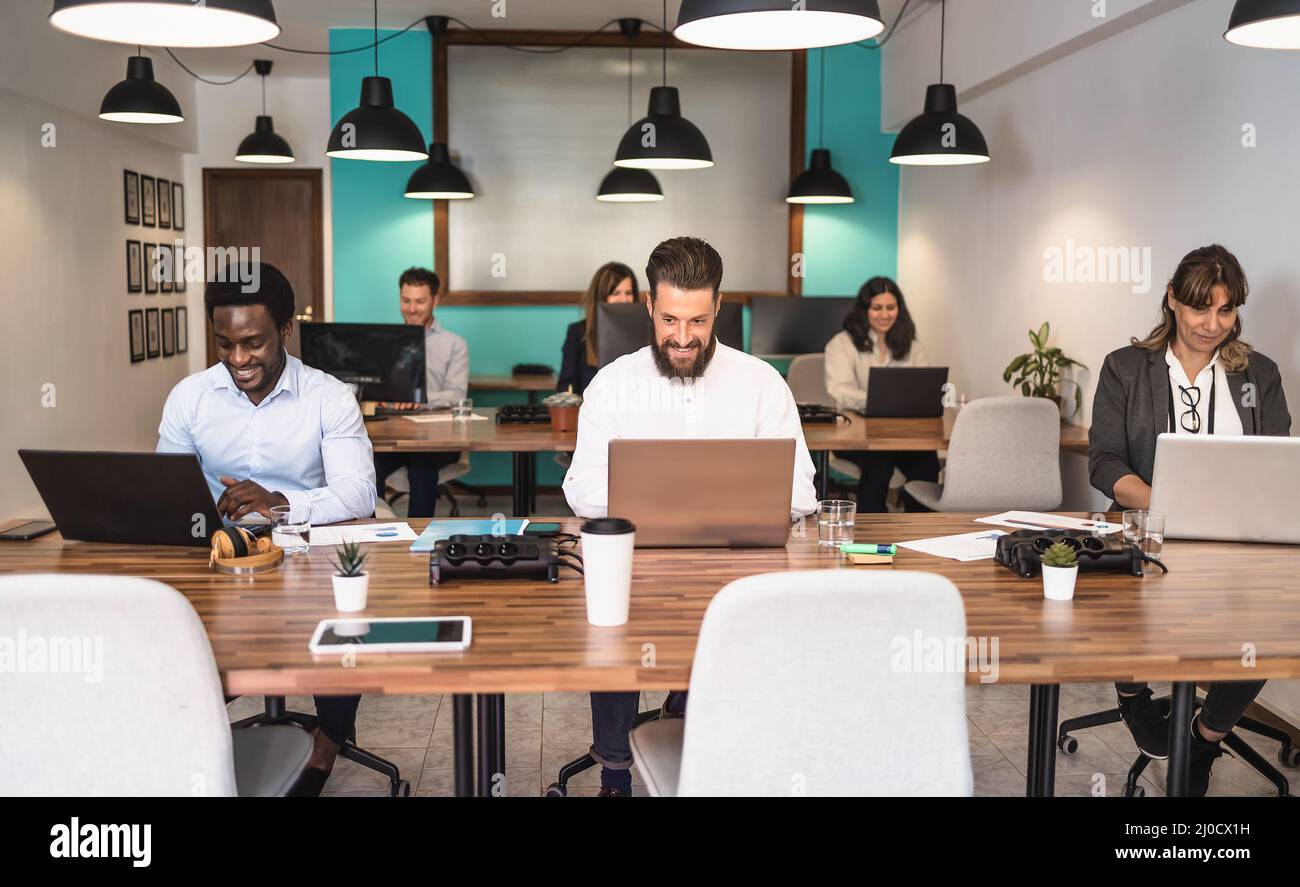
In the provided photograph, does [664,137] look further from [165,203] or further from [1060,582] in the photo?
[165,203]

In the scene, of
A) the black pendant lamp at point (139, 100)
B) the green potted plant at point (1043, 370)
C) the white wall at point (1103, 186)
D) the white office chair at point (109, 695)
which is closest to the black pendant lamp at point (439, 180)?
the black pendant lamp at point (139, 100)

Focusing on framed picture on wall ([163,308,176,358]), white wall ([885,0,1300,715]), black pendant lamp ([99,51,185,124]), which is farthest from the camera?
framed picture on wall ([163,308,176,358])

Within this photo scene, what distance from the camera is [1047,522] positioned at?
2.88 m

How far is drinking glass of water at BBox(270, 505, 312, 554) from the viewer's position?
2514 mm

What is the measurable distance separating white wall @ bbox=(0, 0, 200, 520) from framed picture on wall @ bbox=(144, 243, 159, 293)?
8 cm

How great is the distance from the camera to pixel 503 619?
6.74ft

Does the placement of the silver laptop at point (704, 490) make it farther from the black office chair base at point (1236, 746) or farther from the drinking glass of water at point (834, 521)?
the black office chair base at point (1236, 746)

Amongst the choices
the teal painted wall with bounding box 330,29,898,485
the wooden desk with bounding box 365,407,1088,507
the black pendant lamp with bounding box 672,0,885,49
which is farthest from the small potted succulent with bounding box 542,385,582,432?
the teal painted wall with bounding box 330,29,898,485

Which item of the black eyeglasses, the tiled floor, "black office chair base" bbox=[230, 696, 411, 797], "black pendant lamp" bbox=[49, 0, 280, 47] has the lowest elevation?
the tiled floor

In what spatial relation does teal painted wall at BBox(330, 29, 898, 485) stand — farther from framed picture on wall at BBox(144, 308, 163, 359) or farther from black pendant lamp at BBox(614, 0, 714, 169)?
black pendant lamp at BBox(614, 0, 714, 169)

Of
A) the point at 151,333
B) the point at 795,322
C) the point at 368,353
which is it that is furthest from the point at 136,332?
the point at 795,322

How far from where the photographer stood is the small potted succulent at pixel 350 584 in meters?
2.07
